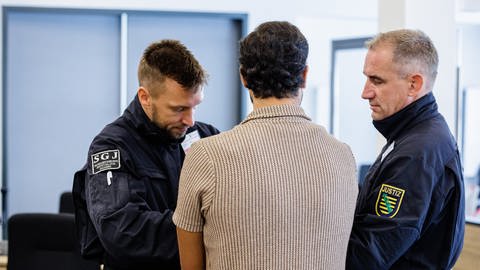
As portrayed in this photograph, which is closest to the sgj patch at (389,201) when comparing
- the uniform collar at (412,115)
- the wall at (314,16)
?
the uniform collar at (412,115)

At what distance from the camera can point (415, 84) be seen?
189 centimetres

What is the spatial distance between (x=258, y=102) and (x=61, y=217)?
1.62m

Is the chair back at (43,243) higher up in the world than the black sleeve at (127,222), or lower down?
lower down

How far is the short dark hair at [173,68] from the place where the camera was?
1.94 meters

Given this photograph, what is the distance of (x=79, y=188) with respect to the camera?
2039 millimetres

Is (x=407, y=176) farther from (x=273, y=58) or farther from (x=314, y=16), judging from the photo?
(x=314, y=16)

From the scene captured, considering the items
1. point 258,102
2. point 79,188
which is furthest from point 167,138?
point 258,102

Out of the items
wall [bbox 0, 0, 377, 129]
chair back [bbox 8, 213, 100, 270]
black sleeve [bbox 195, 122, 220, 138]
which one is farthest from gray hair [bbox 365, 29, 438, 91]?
wall [bbox 0, 0, 377, 129]

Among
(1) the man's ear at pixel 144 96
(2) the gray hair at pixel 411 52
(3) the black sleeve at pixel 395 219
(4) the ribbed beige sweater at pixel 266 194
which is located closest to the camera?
(4) the ribbed beige sweater at pixel 266 194

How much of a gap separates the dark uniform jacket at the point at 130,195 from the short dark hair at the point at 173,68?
0.11m

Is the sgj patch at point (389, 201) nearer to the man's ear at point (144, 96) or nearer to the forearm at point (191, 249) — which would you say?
the forearm at point (191, 249)

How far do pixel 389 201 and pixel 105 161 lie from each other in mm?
747

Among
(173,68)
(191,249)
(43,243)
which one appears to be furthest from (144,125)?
(43,243)

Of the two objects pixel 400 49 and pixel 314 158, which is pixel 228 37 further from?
pixel 314 158
